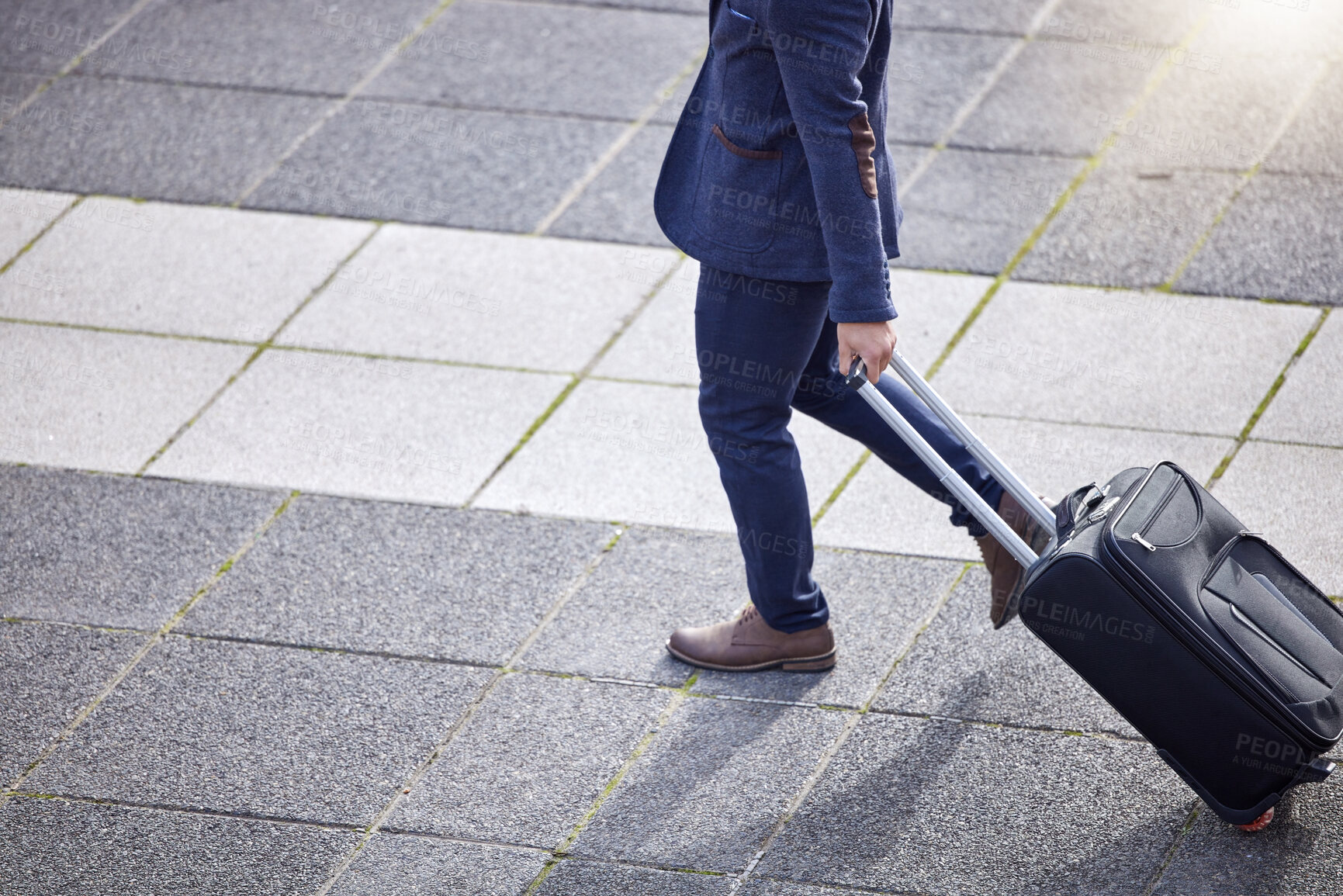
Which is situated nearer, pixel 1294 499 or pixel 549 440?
pixel 1294 499

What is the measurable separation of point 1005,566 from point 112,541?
274 centimetres

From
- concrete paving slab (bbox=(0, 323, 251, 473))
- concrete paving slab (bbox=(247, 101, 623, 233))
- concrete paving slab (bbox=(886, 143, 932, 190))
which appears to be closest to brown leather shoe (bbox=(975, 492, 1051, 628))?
concrete paving slab (bbox=(886, 143, 932, 190))

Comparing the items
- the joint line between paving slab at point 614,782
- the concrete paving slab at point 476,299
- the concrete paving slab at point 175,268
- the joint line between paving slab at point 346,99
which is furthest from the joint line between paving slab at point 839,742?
the joint line between paving slab at point 346,99

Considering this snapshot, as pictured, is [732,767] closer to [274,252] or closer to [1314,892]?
[1314,892]

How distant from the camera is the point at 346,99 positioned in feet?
23.1

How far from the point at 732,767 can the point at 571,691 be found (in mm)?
515

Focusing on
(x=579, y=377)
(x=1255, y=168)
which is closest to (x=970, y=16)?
A: (x=1255, y=168)

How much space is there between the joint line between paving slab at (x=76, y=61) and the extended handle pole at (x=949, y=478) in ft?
17.9

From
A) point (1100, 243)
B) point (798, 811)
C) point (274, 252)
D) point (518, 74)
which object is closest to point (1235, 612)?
point (798, 811)

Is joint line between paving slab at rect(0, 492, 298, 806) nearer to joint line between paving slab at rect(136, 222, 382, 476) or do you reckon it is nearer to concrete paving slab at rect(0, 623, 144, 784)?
concrete paving slab at rect(0, 623, 144, 784)

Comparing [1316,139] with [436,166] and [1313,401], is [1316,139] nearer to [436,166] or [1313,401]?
[1313,401]

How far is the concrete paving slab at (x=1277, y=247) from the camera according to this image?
5305 mm

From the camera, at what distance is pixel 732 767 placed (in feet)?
11.4

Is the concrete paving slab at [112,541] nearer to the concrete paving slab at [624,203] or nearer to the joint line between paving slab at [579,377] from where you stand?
the joint line between paving slab at [579,377]
